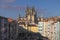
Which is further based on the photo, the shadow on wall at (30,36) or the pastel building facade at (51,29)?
the shadow on wall at (30,36)

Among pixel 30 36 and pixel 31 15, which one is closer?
pixel 30 36

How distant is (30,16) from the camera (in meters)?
118

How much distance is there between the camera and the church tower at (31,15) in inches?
4596

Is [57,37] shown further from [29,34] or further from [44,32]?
[29,34]

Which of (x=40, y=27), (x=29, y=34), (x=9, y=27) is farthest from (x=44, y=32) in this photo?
(x=9, y=27)

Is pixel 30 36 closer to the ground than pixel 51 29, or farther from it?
closer to the ground

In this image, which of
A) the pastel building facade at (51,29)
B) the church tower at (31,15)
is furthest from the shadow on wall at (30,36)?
the church tower at (31,15)

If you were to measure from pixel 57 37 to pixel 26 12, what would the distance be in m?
45.0

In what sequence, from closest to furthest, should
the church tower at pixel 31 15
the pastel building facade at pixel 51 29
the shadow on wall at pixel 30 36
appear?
1. the pastel building facade at pixel 51 29
2. the shadow on wall at pixel 30 36
3. the church tower at pixel 31 15

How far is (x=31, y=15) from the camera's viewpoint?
387ft

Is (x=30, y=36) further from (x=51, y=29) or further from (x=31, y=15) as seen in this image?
(x=31, y=15)

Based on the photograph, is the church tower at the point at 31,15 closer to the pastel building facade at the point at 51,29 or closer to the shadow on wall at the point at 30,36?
the shadow on wall at the point at 30,36

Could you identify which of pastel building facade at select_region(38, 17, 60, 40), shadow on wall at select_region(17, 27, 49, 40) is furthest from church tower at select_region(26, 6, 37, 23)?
pastel building facade at select_region(38, 17, 60, 40)

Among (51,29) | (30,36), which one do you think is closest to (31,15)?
(30,36)
